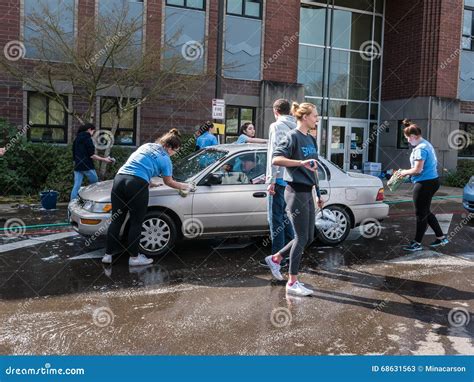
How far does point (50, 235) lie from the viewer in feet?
27.3

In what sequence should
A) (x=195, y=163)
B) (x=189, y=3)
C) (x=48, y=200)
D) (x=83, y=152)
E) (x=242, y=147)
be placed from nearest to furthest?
1. (x=242, y=147)
2. (x=195, y=163)
3. (x=83, y=152)
4. (x=48, y=200)
5. (x=189, y=3)

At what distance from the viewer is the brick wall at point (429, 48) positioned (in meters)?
19.1

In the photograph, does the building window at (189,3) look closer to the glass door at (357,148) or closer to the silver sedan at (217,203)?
the glass door at (357,148)

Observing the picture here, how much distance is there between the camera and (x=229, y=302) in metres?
5.24

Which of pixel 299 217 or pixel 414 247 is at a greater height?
pixel 299 217

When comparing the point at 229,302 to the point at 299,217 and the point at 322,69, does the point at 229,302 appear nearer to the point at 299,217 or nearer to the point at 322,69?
the point at 299,217

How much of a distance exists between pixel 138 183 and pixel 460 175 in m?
15.7

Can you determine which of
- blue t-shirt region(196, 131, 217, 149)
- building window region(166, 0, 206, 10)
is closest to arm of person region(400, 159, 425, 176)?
blue t-shirt region(196, 131, 217, 149)

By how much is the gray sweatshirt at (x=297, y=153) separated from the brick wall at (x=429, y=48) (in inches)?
605

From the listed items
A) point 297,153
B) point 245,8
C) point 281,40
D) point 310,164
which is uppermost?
point 245,8

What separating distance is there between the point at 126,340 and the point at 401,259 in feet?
14.3

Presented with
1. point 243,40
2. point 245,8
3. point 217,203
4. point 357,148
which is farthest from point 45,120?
point 357,148

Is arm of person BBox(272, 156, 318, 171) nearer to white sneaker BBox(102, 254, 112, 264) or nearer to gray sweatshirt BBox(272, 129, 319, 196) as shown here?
gray sweatshirt BBox(272, 129, 319, 196)

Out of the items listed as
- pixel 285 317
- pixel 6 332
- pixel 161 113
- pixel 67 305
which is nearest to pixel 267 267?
pixel 285 317
